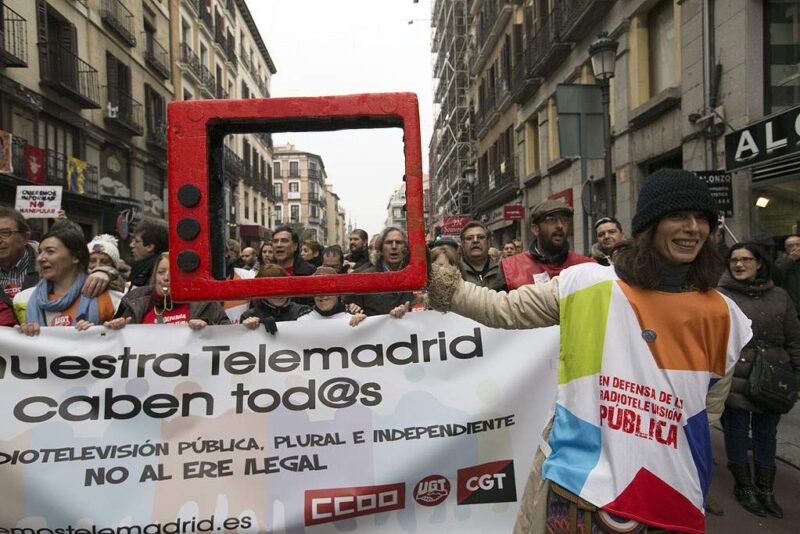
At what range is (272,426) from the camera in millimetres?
2729

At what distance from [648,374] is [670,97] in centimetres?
1042

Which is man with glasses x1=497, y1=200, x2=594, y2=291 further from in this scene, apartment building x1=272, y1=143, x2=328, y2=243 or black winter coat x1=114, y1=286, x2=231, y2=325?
apartment building x1=272, y1=143, x2=328, y2=243

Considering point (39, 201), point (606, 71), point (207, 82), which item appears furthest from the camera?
point (207, 82)

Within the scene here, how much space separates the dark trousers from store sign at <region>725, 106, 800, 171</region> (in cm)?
480

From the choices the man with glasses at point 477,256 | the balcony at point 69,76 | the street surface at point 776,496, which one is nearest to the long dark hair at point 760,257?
the street surface at point 776,496

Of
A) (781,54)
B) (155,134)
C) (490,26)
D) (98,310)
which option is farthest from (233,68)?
(98,310)

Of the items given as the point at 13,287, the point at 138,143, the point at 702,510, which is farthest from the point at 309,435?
the point at 138,143

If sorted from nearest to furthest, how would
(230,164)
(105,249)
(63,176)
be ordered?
(105,249) < (230,164) < (63,176)

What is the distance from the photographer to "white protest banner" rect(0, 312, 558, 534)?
2.61m

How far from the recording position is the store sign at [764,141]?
737cm

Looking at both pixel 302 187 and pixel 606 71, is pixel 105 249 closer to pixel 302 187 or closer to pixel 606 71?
pixel 606 71

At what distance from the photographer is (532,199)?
20703mm

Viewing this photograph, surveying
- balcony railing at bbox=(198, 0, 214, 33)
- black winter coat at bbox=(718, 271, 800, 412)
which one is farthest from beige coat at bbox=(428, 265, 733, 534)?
balcony railing at bbox=(198, 0, 214, 33)

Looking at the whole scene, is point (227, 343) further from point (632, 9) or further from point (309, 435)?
point (632, 9)
